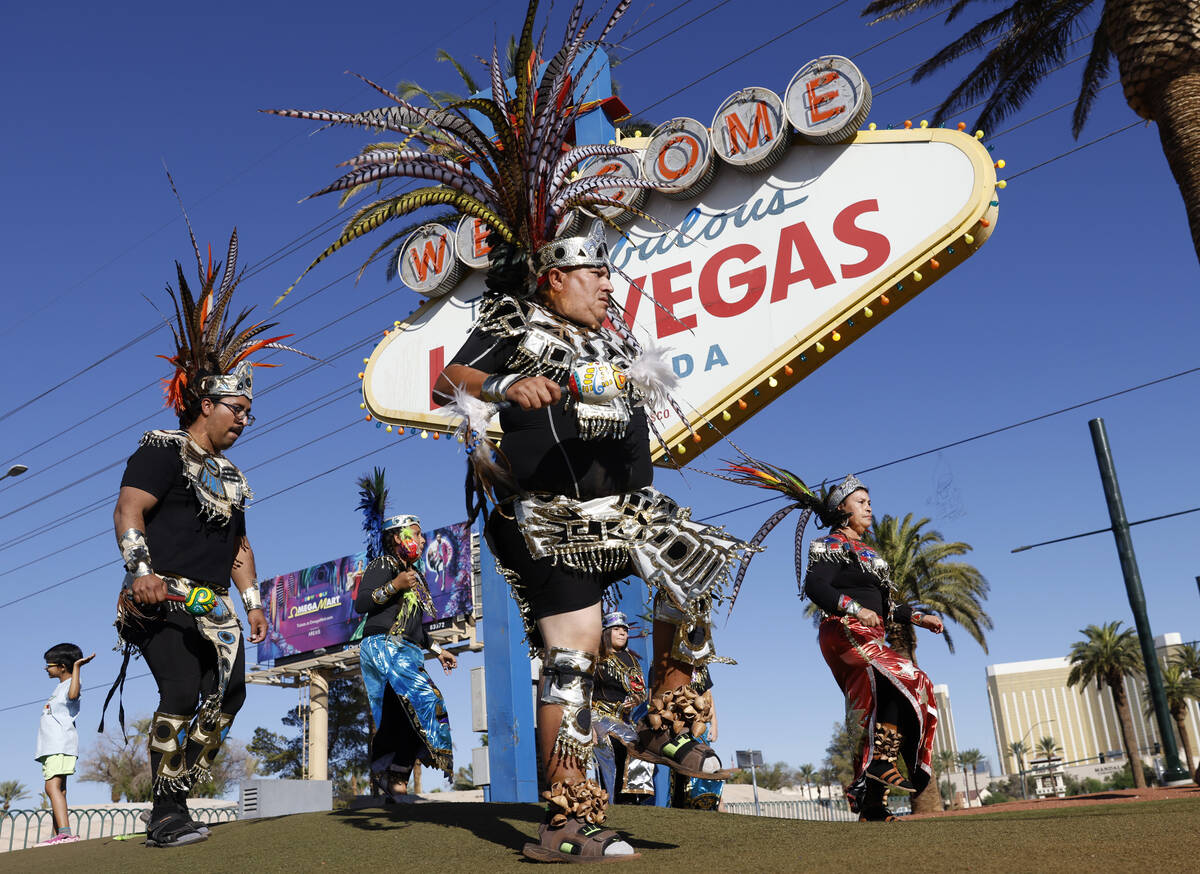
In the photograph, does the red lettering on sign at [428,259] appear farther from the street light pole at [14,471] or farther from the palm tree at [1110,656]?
the palm tree at [1110,656]

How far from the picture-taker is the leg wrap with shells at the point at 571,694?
326 centimetres

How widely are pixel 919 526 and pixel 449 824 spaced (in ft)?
71.9

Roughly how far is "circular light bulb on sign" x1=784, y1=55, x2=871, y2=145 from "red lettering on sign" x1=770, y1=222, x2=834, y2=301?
92 centimetres

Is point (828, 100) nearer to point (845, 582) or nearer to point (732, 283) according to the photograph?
point (732, 283)

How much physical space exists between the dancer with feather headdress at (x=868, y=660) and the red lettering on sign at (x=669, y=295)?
12.2 ft

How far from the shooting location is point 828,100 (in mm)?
9523

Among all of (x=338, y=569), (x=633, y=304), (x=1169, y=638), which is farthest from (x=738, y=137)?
(x=1169, y=638)

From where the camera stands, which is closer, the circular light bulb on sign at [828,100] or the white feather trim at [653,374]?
the white feather trim at [653,374]

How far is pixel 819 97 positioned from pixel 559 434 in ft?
23.9

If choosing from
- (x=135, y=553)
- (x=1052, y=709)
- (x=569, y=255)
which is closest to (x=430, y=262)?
(x=135, y=553)

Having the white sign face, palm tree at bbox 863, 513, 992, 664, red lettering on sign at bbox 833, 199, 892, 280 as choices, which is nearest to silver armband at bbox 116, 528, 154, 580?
the white sign face

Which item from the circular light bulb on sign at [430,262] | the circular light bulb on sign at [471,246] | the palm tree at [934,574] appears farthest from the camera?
the palm tree at [934,574]

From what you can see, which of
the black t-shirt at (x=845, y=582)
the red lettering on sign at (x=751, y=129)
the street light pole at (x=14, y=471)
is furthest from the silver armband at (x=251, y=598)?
the street light pole at (x=14, y=471)

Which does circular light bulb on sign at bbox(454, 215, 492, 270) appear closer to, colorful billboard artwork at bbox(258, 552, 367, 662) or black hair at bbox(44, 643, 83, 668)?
black hair at bbox(44, 643, 83, 668)
